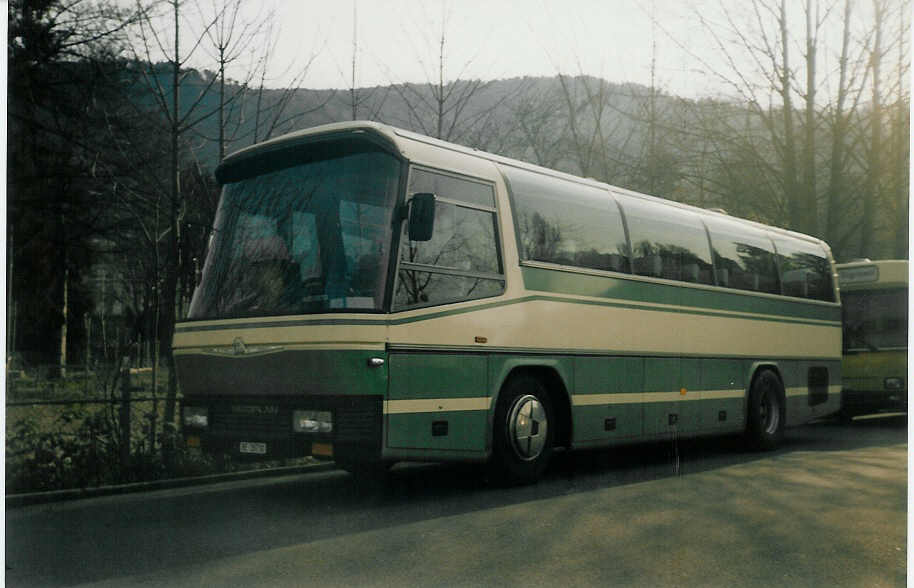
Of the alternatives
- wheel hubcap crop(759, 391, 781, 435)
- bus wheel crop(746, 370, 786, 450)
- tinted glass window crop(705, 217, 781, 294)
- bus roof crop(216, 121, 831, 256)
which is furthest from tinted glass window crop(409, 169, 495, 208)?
wheel hubcap crop(759, 391, 781, 435)

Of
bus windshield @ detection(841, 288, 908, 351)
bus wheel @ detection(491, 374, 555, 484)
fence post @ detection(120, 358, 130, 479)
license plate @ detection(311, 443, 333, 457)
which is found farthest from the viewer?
bus windshield @ detection(841, 288, 908, 351)

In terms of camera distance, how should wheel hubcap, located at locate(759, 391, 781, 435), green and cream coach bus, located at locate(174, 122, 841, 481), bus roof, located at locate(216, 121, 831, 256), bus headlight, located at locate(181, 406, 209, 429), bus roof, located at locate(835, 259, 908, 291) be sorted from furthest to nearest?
1. bus roof, located at locate(835, 259, 908, 291)
2. wheel hubcap, located at locate(759, 391, 781, 435)
3. bus headlight, located at locate(181, 406, 209, 429)
4. bus roof, located at locate(216, 121, 831, 256)
5. green and cream coach bus, located at locate(174, 122, 841, 481)

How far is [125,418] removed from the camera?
9547 millimetres

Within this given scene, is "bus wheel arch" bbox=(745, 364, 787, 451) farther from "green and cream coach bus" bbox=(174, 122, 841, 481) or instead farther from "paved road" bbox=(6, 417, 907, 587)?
"paved road" bbox=(6, 417, 907, 587)

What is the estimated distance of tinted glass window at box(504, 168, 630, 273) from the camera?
30.2 feet

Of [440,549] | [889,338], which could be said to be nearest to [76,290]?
[440,549]

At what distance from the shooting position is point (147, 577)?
5621mm

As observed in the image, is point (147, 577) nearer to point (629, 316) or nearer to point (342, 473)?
point (342, 473)

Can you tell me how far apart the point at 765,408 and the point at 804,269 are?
7.97 ft

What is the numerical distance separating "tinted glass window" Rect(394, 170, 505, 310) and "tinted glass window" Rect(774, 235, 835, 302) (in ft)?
21.2

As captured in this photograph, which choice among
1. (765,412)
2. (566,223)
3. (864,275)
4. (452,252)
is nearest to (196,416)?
(452,252)

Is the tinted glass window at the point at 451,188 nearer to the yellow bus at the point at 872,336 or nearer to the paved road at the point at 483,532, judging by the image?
the paved road at the point at 483,532

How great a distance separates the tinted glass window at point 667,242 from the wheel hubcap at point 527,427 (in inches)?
93.4

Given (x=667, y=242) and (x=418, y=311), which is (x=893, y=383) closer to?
(x=667, y=242)
